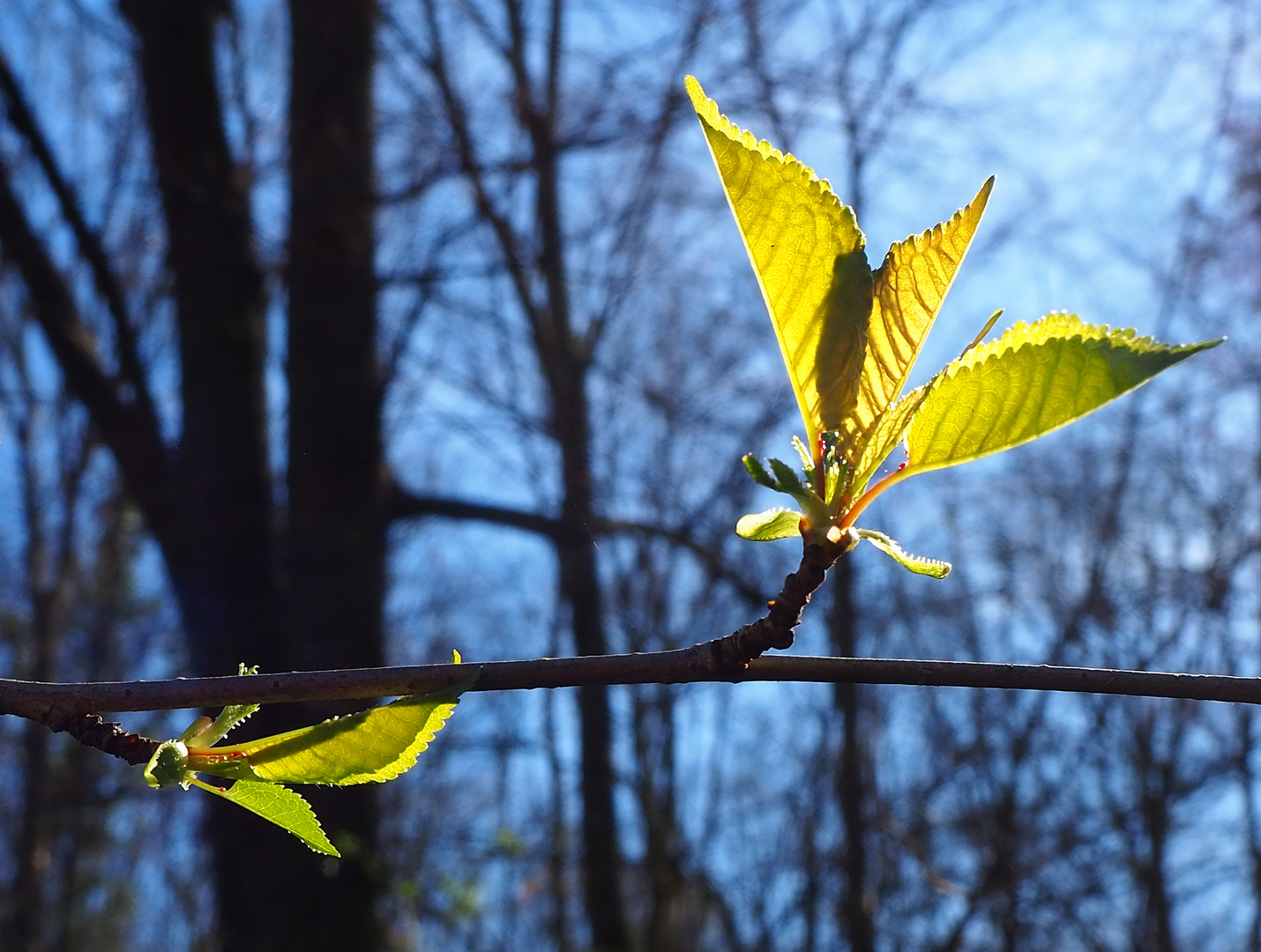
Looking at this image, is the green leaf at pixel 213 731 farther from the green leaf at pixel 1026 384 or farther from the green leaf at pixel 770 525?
the green leaf at pixel 1026 384

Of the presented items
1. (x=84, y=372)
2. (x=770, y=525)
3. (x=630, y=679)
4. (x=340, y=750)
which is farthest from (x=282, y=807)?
(x=84, y=372)

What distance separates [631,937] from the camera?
533 cm

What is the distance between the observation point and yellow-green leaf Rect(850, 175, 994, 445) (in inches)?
29.6

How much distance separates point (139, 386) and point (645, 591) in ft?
8.28

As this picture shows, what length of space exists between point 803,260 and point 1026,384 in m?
0.17

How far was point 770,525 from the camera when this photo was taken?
76 cm

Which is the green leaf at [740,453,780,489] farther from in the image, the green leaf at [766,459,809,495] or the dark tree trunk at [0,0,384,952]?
the dark tree trunk at [0,0,384,952]

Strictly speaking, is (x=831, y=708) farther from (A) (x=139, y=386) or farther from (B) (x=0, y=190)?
(B) (x=0, y=190)

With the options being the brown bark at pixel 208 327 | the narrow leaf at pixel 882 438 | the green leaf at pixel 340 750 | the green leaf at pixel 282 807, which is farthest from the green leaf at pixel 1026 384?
the brown bark at pixel 208 327

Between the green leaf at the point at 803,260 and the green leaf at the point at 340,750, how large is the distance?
345 mm

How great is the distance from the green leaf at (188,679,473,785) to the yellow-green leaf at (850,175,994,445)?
14.5 inches

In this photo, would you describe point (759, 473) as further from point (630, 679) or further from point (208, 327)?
point (208, 327)

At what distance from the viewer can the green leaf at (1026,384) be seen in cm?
68

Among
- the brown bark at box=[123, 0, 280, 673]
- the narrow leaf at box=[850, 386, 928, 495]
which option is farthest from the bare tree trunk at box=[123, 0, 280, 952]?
the narrow leaf at box=[850, 386, 928, 495]
